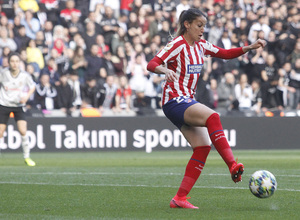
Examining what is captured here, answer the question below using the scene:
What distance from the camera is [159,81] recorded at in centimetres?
2011

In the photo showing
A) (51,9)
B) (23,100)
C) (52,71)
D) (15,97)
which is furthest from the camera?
(51,9)

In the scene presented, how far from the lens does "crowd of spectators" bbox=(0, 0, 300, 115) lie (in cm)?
1953

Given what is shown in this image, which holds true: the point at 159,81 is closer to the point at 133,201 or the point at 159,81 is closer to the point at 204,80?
the point at 204,80

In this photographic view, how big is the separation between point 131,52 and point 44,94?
3.21 metres

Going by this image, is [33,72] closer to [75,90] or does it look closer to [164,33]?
[75,90]

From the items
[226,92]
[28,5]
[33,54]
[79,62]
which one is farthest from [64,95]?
[226,92]

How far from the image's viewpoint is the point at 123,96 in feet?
64.4

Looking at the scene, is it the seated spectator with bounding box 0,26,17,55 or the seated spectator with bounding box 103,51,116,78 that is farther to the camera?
the seated spectator with bounding box 103,51,116,78

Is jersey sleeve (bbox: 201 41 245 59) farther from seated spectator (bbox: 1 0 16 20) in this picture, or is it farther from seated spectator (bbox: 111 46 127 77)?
seated spectator (bbox: 1 0 16 20)

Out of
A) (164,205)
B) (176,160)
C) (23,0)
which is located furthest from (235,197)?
(23,0)

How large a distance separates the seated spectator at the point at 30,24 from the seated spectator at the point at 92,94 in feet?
8.57

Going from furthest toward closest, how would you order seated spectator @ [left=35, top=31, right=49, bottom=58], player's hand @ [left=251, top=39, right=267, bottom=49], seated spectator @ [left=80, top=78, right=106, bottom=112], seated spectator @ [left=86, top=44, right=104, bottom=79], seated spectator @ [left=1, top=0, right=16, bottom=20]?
seated spectator @ [left=1, top=0, right=16, bottom=20] < seated spectator @ [left=35, top=31, right=49, bottom=58] < seated spectator @ [left=86, top=44, right=104, bottom=79] < seated spectator @ [left=80, top=78, right=106, bottom=112] < player's hand @ [left=251, top=39, right=267, bottom=49]

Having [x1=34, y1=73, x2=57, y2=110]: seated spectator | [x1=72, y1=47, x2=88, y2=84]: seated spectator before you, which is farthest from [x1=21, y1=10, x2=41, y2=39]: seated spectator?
[x1=34, y1=73, x2=57, y2=110]: seated spectator

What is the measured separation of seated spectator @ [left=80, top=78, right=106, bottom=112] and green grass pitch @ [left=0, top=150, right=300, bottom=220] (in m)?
3.12
